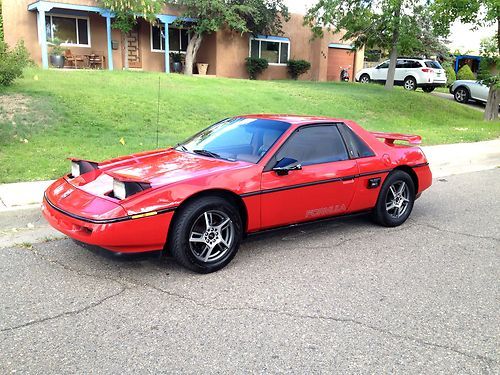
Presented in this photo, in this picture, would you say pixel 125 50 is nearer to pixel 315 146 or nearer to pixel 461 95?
pixel 461 95

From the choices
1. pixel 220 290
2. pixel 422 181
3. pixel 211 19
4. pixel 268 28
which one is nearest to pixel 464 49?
pixel 268 28

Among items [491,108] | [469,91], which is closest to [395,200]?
[491,108]

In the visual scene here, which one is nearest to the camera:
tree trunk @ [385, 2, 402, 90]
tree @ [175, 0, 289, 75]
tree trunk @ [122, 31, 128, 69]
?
tree trunk @ [385, 2, 402, 90]

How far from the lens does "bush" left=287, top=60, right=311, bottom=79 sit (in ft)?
89.4

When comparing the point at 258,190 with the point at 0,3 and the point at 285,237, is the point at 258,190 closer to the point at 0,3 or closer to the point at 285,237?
the point at 285,237

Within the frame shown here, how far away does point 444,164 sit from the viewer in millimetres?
10172

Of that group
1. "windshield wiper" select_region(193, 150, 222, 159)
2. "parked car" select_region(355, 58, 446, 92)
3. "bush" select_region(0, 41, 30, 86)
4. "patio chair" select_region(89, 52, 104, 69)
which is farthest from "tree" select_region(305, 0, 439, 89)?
"windshield wiper" select_region(193, 150, 222, 159)

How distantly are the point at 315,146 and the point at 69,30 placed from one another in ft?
64.7

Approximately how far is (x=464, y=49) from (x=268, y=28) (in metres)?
27.4

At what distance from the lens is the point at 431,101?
20141 millimetres

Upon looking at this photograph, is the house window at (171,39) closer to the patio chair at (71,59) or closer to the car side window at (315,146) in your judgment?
the patio chair at (71,59)

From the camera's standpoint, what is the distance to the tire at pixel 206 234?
412 cm

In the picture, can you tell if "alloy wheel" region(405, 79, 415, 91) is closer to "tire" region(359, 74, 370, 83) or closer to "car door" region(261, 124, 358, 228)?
"tire" region(359, 74, 370, 83)

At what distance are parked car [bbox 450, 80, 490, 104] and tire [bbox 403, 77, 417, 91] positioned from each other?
2.42 m
